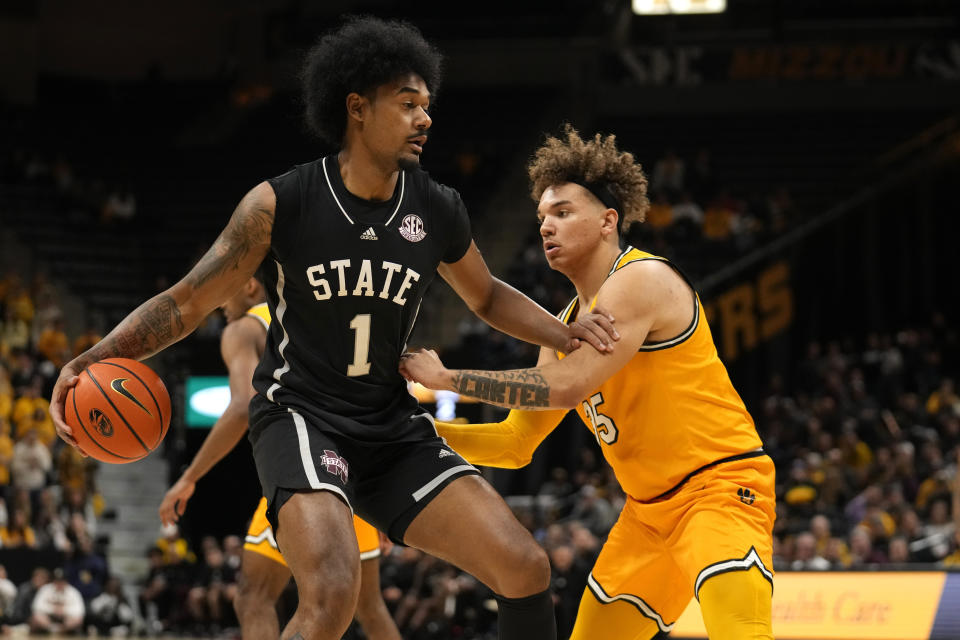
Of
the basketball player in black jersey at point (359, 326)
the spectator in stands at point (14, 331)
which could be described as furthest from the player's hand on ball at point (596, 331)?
the spectator in stands at point (14, 331)

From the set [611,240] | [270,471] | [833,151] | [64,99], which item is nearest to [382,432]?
[270,471]

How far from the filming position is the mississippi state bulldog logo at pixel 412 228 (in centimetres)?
455

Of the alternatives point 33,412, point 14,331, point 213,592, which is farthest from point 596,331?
point 14,331

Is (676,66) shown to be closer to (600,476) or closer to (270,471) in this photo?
(600,476)

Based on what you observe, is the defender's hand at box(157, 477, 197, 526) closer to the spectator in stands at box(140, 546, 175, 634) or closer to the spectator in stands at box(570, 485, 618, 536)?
the spectator in stands at box(570, 485, 618, 536)

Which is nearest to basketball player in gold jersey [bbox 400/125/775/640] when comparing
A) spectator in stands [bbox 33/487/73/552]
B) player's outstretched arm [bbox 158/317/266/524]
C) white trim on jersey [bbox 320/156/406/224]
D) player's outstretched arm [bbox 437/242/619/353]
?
player's outstretched arm [bbox 437/242/619/353]

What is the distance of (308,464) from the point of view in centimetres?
424

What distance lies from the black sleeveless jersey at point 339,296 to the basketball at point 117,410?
395 mm

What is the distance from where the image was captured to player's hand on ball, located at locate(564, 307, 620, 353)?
4.53m

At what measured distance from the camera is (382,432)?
4512 mm

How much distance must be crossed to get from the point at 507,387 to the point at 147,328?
4.27 ft

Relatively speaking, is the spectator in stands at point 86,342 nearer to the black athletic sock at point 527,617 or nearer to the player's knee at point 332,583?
the black athletic sock at point 527,617

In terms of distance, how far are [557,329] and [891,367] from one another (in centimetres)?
1486

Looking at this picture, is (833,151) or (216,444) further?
(833,151)
